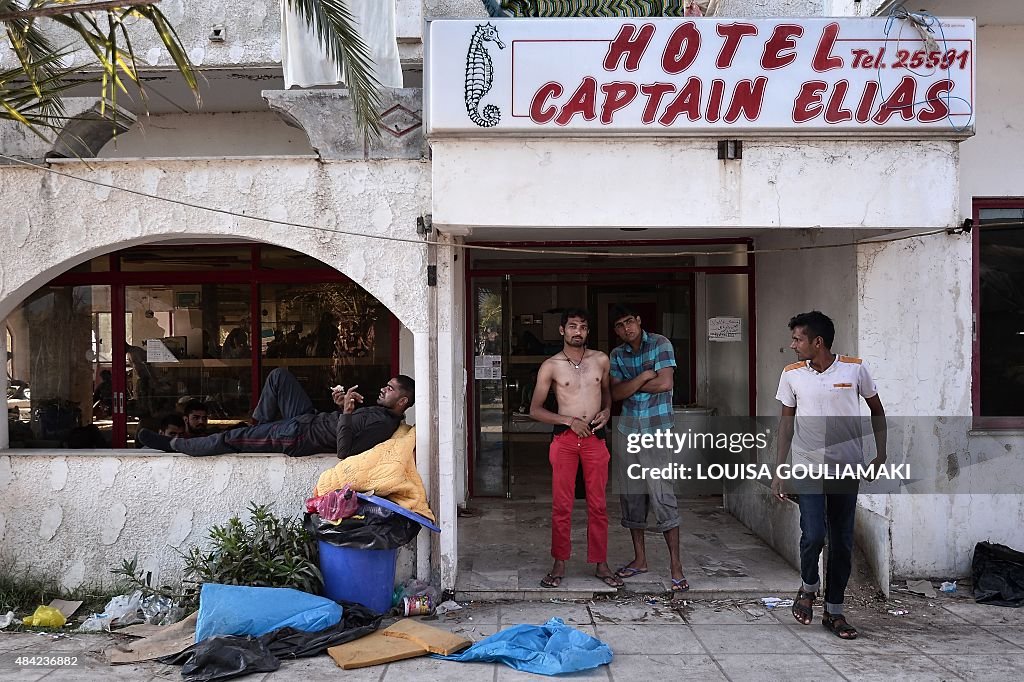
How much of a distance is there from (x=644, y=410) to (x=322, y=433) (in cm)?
235

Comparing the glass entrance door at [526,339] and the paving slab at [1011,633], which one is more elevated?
the glass entrance door at [526,339]

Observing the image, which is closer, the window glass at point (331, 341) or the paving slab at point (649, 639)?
the paving slab at point (649, 639)

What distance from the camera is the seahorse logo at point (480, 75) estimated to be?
5578mm

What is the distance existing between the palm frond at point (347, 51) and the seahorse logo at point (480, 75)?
2.16 feet

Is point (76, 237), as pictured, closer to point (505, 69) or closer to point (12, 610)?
point (12, 610)

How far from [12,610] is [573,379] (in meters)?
4.17

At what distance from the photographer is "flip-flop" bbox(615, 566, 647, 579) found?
6234 millimetres

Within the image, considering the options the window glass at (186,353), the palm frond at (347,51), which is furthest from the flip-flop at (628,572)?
the window glass at (186,353)

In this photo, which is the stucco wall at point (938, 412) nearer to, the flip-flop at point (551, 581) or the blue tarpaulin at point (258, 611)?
the flip-flop at point (551, 581)

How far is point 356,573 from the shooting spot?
5496 mm

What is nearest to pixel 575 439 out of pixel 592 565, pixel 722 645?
pixel 592 565

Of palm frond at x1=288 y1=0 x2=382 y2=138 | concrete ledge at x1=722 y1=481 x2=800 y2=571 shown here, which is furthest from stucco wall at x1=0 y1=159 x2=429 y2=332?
concrete ledge at x1=722 y1=481 x2=800 y2=571

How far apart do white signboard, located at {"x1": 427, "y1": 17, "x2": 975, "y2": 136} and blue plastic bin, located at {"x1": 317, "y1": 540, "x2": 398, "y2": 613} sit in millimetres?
2824

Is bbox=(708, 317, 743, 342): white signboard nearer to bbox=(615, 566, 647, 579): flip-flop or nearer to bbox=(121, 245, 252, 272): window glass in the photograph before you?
bbox=(615, 566, 647, 579): flip-flop
